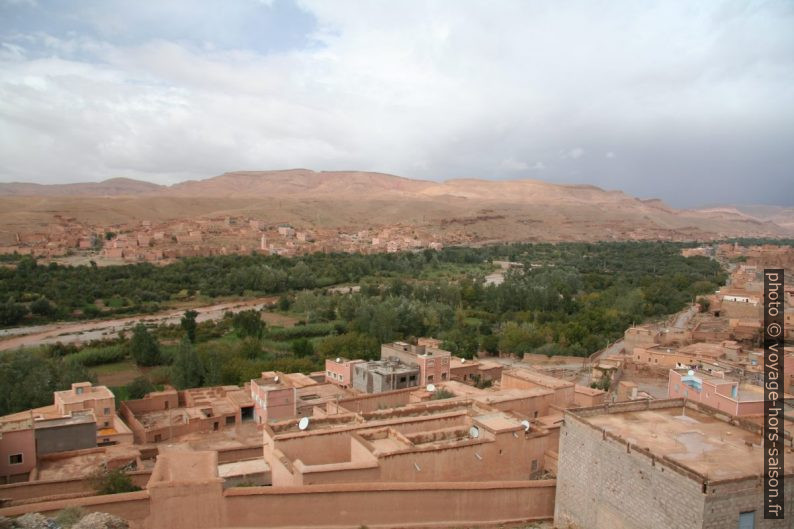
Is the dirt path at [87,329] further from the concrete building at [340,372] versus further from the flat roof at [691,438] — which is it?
the flat roof at [691,438]

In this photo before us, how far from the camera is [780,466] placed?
662 centimetres

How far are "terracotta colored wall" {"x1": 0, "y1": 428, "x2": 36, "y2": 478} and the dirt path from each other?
14.8 meters

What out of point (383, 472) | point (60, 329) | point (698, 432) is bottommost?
point (60, 329)

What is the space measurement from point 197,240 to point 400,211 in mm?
44250

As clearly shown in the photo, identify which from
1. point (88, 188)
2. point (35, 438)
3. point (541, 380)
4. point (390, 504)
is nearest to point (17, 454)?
point (35, 438)

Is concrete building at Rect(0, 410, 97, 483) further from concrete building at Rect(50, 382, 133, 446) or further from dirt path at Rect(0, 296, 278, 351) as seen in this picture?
dirt path at Rect(0, 296, 278, 351)

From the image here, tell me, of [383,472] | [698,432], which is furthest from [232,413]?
[698,432]

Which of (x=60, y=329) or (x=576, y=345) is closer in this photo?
(x=576, y=345)

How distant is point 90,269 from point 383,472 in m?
39.4

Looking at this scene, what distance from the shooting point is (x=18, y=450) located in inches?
449

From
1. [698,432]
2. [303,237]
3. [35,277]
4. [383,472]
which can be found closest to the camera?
[698,432]

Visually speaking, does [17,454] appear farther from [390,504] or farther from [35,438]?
[390,504]

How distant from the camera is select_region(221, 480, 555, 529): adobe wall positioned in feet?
23.8

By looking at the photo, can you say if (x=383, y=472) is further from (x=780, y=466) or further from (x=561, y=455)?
(x=780, y=466)
